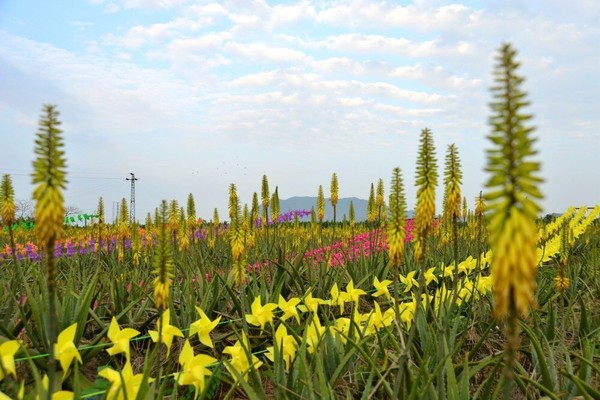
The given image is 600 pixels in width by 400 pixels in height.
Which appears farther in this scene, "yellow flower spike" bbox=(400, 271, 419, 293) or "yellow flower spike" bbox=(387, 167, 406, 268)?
"yellow flower spike" bbox=(400, 271, 419, 293)

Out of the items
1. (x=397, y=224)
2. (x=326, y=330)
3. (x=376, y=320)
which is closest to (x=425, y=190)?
(x=397, y=224)

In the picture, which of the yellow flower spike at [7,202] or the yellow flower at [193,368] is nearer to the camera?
the yellow flower at [193,368]

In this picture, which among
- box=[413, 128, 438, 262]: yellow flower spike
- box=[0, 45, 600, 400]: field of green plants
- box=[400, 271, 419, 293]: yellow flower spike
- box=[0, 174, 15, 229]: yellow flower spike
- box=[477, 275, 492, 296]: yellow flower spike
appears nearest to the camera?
box=[0, 45, 600, 400]: field of green plants

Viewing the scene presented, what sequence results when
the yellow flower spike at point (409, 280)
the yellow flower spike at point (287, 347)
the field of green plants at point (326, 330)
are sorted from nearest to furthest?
the field of green plants at point (326, 330), the yellow flower spike at point (287, 347), the yellow flower spike at point (409, 280)

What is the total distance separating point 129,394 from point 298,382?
0.94 m

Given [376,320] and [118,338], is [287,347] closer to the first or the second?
[376,320]

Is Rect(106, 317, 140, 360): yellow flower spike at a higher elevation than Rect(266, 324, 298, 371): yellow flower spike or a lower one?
higher

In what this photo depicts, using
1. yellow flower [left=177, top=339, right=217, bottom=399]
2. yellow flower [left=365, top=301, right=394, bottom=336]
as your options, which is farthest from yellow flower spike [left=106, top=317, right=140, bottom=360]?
yellow flower [left=365, top=301, right=394, bottom=336]

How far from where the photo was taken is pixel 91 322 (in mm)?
4453

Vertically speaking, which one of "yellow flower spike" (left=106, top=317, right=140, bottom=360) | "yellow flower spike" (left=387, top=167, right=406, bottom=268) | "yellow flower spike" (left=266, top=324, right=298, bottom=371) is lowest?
"yellow flower spike" (left=266, top=324, right=298, bottom=371)

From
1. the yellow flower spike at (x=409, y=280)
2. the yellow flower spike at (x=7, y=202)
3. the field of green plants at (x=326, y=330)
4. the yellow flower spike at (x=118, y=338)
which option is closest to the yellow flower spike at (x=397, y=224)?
the field of green plants at (x=326, y=330)

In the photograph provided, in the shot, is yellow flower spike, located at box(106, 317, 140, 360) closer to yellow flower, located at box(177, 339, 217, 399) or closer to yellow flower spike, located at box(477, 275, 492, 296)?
yellow flower, located at box(177, 339, 217, 399)

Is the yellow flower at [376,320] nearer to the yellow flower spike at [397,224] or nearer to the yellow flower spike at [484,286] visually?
the yellow flower spike at [397,224]

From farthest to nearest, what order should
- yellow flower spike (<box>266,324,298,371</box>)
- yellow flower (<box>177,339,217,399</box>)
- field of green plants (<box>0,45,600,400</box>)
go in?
1. yellow flower spike (<box>266,324,298,371</box>)
2. yellow flower (<box>177,339,217,399</box>)
3. field of green plants (<box>0,45,600,400</box>)
